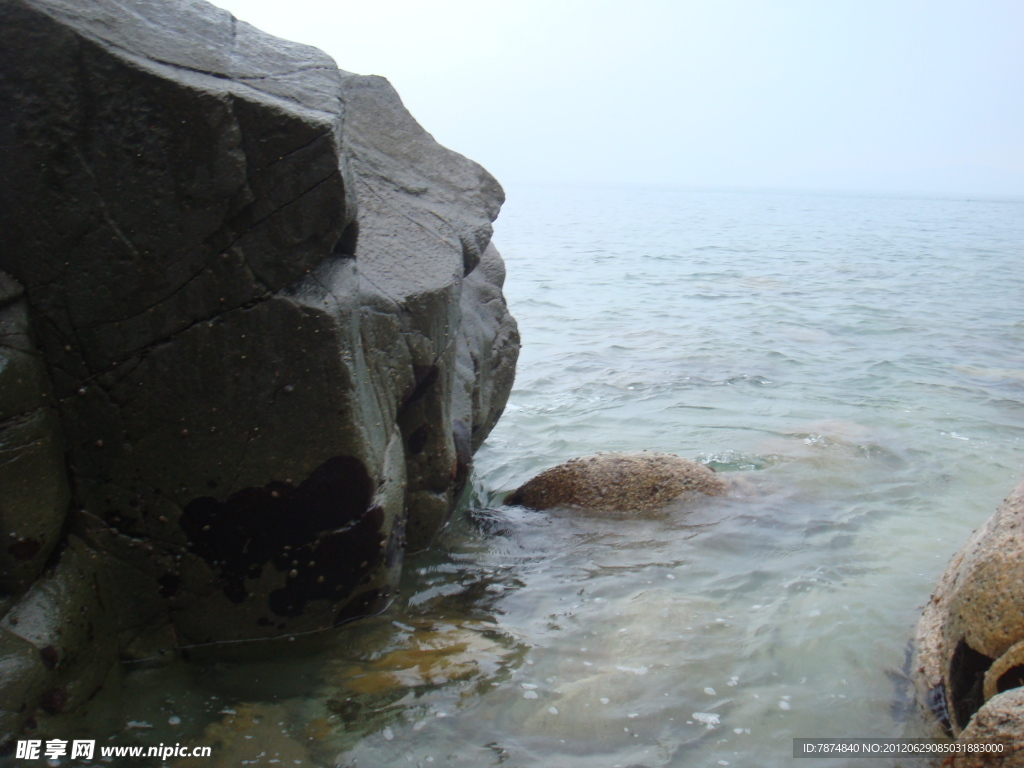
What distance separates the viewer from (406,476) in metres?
4.46

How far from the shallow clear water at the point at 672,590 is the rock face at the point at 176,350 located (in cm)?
37

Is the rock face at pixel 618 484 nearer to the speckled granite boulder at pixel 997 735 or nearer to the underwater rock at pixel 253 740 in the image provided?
the underwater rock at pixel 253 740

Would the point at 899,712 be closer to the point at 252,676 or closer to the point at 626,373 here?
the point at 252,676

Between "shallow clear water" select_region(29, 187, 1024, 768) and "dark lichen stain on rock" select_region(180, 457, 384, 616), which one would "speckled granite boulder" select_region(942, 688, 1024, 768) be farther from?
"dark lichen stain on rock" select_region(180, 457, 384, 616)

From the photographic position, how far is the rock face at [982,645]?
269cm

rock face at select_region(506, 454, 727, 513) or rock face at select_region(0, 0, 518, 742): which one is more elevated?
rock face at select_region(0, 0, 518, 742)

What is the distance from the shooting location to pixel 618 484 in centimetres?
574

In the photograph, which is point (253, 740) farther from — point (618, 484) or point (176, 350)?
point (618, 484)

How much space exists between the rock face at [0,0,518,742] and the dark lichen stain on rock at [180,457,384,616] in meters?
0.01

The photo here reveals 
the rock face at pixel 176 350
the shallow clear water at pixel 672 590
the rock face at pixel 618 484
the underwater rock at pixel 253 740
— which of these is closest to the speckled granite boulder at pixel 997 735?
the shallow clear water at pixel 672 590

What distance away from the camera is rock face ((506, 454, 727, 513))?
5.66m

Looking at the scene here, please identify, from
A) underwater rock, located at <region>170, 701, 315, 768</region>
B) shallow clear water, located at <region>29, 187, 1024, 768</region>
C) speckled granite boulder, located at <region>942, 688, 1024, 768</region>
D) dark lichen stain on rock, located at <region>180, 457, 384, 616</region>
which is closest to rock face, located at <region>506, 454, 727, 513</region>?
shallow clear water, located at <region>29, 187, 1024, 768</region>

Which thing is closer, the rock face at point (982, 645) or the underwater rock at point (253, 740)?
the rock face at point (982, 645)

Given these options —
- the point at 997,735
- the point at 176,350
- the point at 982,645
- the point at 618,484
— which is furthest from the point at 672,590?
the point at 176,350
